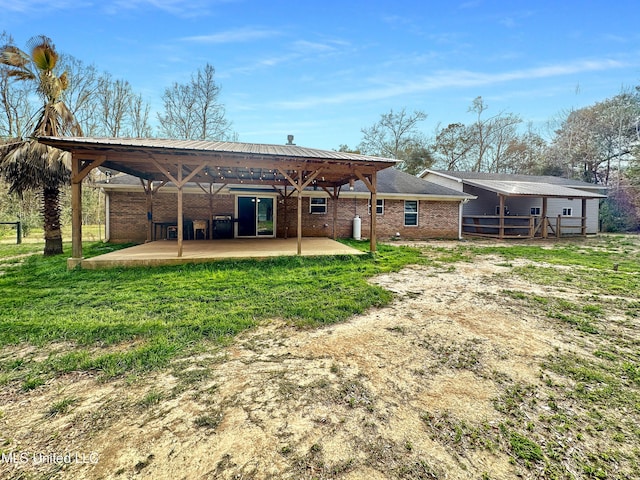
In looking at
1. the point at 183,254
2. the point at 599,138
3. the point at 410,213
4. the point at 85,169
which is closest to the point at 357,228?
the point at 410,213

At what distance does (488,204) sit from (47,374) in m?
21.6

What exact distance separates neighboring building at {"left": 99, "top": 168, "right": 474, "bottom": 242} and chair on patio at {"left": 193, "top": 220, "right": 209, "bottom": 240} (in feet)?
0.12

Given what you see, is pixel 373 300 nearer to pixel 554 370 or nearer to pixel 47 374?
pixel 554 370

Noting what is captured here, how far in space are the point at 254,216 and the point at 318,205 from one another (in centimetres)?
295

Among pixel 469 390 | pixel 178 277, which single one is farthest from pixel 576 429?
pixel 178 277

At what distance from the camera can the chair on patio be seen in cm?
1153

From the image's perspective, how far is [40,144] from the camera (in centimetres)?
841

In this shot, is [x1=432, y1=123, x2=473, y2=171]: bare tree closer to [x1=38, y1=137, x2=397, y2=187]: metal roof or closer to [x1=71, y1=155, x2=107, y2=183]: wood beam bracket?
[x1=38, y1=137, x2=397, y2=187]: metal roof

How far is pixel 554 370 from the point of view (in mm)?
2979

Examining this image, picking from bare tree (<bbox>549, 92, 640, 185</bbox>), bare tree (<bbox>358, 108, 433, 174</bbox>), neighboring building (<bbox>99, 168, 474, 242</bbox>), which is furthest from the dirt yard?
bare tree (<bbox>549, 92, 640, 185</bbox>)

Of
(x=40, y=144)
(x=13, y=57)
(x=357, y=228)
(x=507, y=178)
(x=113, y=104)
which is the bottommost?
(x=357, y=228)

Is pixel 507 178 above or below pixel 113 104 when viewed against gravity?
below

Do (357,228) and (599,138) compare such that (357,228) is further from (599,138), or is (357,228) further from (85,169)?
(599,138)

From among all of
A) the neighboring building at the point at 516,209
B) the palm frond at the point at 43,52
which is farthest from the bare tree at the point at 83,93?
the neighboring building at the point at 516,209
